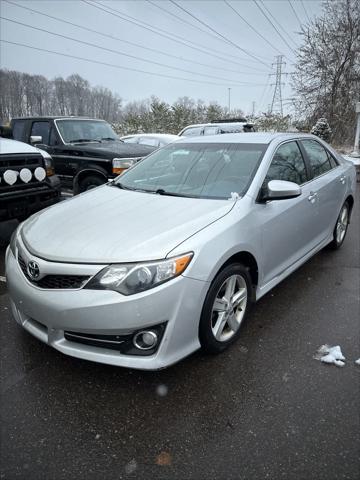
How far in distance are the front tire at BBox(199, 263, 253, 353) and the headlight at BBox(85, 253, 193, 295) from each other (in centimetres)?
38

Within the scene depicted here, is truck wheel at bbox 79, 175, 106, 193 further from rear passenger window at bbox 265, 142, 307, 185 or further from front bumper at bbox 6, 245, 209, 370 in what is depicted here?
front bumper at bbox 6, 245, 209, 370

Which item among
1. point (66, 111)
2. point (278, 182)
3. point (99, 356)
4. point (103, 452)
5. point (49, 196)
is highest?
point (66, 111)

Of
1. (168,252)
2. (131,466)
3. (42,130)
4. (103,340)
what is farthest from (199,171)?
(42,130)

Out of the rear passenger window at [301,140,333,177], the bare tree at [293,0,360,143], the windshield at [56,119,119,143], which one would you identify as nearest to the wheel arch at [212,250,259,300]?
the rear passenger window at [301,140,333,177]

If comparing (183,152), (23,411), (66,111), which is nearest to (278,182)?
(183,152)

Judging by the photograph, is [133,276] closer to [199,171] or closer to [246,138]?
[199,171]

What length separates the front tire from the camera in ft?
7.62

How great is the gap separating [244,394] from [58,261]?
1.45 metres

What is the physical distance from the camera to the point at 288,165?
11.3 ft

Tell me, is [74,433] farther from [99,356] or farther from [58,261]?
[58,261]

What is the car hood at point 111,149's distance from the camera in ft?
20.3

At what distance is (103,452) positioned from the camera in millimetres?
1847

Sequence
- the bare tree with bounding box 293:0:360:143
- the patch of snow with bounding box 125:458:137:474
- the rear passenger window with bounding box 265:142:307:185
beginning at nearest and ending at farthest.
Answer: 1. the patch of snow with bounding box 125:458:137:474
2. the rear passenger window with bounding box 265:142:307:185
3. the bare tree with bounding box 293:0:360:143

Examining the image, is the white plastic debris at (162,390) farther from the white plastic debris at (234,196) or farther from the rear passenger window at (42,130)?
the rear passenger window at (42,130)
